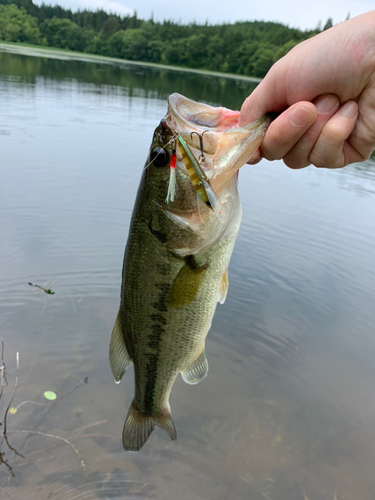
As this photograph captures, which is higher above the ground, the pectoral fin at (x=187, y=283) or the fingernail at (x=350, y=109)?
the fingernail at (x=350, y=109)

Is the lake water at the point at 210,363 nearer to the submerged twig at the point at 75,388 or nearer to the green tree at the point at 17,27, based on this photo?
the submerged twig at the point at 75,388

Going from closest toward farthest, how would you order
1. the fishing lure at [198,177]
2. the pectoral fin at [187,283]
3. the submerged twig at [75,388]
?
the fishing lure at [198,177], the pectoral fin at [187,283], the submerged twig at [75,388]

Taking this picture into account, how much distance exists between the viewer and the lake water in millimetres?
3285

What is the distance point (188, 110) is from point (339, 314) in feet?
16.7

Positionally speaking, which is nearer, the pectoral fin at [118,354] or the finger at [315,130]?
the finger at [315,130]

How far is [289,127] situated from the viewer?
1.69 m

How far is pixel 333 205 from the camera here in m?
10.3

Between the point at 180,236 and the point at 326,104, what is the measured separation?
0.97m

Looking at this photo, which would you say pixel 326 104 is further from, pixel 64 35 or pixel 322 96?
pixel 64 35

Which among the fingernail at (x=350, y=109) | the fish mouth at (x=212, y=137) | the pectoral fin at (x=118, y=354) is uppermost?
the fingernail at (x=350, y=109)

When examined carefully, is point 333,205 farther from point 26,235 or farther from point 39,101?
point 39,101

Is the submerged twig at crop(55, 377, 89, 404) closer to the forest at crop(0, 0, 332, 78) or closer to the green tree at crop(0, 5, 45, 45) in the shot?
the forest at crop(0, 0, 332, 78)

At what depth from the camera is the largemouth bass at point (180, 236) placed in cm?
169

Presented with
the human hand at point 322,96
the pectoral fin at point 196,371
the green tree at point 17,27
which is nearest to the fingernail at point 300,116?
the human hand at point 322,96
